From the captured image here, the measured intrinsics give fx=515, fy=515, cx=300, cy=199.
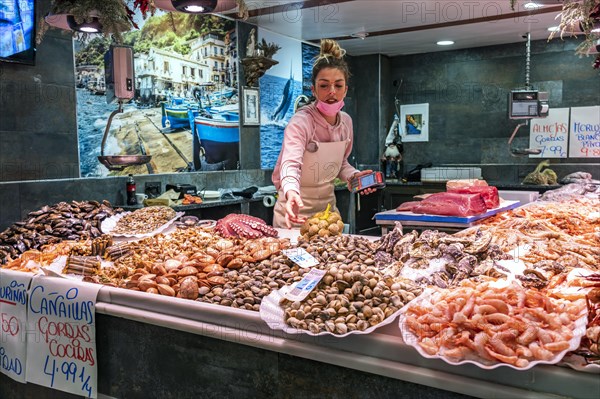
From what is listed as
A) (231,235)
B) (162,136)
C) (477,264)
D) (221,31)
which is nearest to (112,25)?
(231,235)

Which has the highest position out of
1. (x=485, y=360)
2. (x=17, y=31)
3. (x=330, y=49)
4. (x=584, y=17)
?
(x=17, y=31)

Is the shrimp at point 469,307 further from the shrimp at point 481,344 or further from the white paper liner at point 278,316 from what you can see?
the white paper liner at point 278,316

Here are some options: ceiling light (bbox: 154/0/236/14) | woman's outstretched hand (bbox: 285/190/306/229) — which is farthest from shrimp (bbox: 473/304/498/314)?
ceiling light (bbox: 154/0/236/14)

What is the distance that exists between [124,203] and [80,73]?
4.38 feet

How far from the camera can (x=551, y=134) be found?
8227 mm

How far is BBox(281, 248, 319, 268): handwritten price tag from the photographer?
85.4 inches

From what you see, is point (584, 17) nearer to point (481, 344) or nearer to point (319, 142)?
point (319, 142)

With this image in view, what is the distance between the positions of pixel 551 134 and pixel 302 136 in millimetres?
Answer: 6217

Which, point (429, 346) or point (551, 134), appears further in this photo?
point (551, 134)

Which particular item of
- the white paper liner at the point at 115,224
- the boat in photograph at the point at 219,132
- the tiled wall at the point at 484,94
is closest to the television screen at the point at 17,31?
the white paper liner at the point at 115,224

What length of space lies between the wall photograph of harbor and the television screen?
464mm

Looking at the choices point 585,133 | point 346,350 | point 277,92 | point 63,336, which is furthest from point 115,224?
point 585,133

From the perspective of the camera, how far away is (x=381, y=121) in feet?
31.0

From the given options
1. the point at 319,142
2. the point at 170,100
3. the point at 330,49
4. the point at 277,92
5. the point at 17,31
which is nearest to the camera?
the point at 330,49
